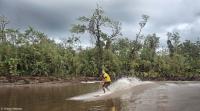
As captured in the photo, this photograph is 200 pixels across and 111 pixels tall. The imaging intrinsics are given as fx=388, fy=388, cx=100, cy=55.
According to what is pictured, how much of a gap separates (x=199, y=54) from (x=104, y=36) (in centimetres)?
4251

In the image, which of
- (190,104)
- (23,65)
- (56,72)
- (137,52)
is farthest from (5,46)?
Result: (190,104)

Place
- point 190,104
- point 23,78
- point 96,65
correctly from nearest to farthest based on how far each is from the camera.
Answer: point 190,104 < point 23,78 < point 96,65

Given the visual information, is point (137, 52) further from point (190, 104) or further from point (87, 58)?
point (190, 104)

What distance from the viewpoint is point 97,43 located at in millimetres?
83875

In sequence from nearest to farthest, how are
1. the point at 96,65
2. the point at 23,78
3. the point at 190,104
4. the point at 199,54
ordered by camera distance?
the point at 190,104, the point at 23,78, the point at 96,65, the point at 199,54

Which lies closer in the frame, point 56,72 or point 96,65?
point 56,72

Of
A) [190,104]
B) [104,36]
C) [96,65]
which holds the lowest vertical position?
[190,104]

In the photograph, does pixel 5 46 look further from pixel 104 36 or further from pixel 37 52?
pixel 104 36

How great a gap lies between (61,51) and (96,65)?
813 centimetres

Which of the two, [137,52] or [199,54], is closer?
[137,52]

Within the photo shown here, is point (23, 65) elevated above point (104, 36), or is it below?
below

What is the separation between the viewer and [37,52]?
75.0 m

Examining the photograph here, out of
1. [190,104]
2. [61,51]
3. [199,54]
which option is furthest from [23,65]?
[199,54]

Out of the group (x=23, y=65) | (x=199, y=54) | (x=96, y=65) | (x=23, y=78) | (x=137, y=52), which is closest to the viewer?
(x=23, y=78)
